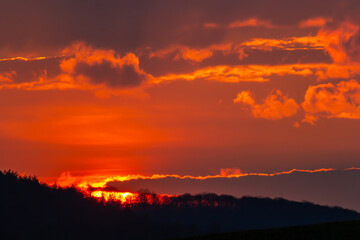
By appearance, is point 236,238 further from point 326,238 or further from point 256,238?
point 326,238

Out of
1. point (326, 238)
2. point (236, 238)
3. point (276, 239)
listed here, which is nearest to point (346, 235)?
point (326, 238)

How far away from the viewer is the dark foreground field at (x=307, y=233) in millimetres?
66856

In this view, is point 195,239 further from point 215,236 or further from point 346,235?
point 346,235

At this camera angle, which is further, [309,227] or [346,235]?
[309,227]

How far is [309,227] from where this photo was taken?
73.4m

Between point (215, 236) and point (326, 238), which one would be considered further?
point (215, 236)

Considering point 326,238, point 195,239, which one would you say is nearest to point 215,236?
point 195,239

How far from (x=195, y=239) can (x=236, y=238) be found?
572cm

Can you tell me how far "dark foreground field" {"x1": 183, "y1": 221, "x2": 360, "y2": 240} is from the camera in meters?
66.9

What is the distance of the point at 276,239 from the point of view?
6850 centimetres

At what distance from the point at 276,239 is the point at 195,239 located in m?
10.6

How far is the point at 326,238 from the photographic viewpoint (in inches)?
2613

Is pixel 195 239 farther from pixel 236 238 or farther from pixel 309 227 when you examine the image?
pixel 309 227

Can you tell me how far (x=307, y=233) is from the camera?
229 feet
